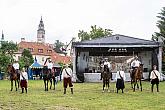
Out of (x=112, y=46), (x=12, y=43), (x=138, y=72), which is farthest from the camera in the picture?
(x=12, y=43)

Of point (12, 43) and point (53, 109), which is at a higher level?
point (12, 43)

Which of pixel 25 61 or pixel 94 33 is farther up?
pixel 94 33

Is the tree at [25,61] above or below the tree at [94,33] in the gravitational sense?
below

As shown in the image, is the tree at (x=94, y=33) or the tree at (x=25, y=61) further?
the tree at (x=94, y=33)

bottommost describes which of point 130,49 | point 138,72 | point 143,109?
point 143,109

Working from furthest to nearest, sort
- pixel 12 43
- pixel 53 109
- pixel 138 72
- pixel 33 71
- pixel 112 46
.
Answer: pixel 12 43 → pixel 33 71 → pixel 112 46 → pixel 138 72 → pixel 53 109

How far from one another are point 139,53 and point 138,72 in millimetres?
16269

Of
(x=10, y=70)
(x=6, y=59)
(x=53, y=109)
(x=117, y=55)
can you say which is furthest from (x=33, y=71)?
(x=53, y=109)

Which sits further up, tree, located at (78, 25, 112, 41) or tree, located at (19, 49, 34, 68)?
tree, located at (78, 25, 112, 41)

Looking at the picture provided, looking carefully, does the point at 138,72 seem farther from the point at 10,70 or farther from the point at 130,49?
the point at 130,49

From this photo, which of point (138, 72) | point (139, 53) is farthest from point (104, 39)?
point (138, 72)

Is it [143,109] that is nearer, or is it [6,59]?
[143,109]

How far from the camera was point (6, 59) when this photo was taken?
5366 centimetres

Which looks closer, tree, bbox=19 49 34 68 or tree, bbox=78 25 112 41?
tree, bbox=19 49 34 68
